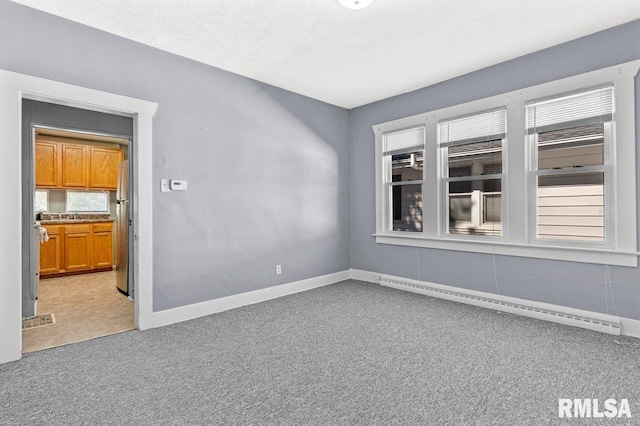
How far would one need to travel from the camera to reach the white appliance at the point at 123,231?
4477mm

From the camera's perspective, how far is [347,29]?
2.96 metres

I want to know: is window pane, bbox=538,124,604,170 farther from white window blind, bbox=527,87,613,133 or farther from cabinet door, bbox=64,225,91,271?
cabinet door, bbox=64,225,91,271

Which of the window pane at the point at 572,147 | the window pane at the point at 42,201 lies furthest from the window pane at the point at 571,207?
the window pane at the point at 42,201

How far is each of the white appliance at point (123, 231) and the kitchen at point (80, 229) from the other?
1 centimetres

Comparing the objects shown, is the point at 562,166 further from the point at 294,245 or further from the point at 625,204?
the point at 294,245

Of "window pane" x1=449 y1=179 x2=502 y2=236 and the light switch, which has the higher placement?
the light switch

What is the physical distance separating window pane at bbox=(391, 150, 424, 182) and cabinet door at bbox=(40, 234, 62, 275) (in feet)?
19.0

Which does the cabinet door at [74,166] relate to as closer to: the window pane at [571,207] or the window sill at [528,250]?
the window sill at [528,250]

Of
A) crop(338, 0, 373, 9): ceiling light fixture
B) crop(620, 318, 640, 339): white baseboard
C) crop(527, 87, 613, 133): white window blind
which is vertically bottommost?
crop(620, 318, 640, 339): white baseboard

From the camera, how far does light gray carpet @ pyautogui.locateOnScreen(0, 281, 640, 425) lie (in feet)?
6.05

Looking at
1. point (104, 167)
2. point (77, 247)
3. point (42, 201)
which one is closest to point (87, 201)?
point (42, 201)

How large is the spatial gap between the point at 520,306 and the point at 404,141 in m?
2.53

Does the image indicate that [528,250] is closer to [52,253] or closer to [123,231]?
[123,231]

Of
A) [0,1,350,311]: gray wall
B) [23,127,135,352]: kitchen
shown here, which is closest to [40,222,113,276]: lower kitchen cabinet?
[23,127,135,352]: kitchen
